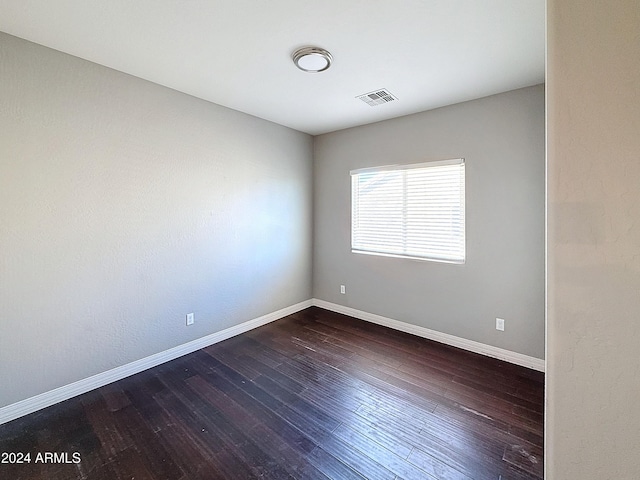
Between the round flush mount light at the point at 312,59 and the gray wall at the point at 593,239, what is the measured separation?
168cm

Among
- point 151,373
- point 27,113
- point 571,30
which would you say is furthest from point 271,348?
point 571,30

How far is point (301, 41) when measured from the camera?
1.97m

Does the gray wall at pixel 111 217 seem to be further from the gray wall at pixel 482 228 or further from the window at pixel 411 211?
the gray wall at pixel 482 228

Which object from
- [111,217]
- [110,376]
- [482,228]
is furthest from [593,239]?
[110,376]

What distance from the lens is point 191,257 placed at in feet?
9.68

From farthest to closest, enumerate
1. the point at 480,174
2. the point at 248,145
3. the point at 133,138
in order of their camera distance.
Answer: the point at 248,145, the point at 480,174, the point at 133,138

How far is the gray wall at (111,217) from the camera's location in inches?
78.0

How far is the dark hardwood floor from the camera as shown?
5.27 ft

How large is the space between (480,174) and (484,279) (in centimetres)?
110

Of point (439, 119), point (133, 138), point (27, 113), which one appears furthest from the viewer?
Result: point (439, 119)

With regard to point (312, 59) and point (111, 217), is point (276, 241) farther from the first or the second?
point (312, 59)

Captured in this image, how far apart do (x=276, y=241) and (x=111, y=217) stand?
192 cm

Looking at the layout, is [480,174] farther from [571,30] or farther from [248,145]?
[248,145]

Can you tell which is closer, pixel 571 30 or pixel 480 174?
pixel 571 30
